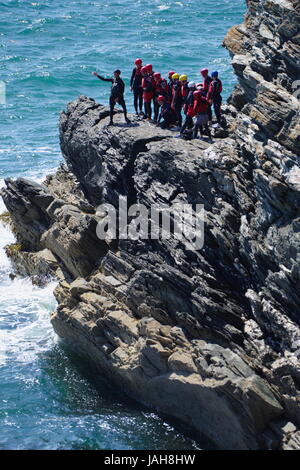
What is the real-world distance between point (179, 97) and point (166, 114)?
105 centimetres

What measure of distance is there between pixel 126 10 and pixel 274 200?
240 feet

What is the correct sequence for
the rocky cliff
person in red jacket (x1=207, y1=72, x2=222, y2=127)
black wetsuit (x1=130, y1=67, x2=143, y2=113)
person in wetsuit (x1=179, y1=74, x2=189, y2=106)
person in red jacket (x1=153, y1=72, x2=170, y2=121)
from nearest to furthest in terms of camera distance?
the rocky cliff → person in red jacket (x1=207, y1=72, x2=222, y2=127) → person in wetsuit (x1=179, y1=74, x2=189, y2=106) → person in red jacket (x1=153, y1=72, x2=170, y2=121) → black wetsuit (x1=130, y1=67, x2=143, y2=113)

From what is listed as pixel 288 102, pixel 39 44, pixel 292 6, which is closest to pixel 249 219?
pixel 288 102

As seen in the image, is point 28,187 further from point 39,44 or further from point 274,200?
point 39,44

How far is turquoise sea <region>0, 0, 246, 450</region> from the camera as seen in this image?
28.5 meters

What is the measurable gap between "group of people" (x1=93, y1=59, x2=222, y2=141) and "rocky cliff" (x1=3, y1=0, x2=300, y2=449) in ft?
3.37

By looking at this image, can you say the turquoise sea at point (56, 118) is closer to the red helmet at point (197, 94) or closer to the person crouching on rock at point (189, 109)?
the person crouching on rock at point (189, 109)

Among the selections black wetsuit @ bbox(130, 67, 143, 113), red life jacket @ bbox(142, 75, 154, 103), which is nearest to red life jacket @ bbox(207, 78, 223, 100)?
red life jacket @ bbox(142, 75, 154, 103)

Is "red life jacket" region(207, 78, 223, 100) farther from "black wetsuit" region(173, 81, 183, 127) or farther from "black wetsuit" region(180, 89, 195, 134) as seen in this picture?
"black wetsuit" region(173, 81, 183, 127)

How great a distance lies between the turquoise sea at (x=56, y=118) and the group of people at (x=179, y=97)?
444 inches

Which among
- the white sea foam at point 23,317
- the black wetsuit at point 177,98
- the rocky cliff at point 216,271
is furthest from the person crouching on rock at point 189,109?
the white sea foam at point 23,317

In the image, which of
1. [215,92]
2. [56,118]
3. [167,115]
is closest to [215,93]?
[215,92]

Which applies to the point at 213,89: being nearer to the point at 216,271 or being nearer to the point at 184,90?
the point at 184,90

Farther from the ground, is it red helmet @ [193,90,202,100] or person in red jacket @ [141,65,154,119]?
red helmet @ [193,90,202,100]
